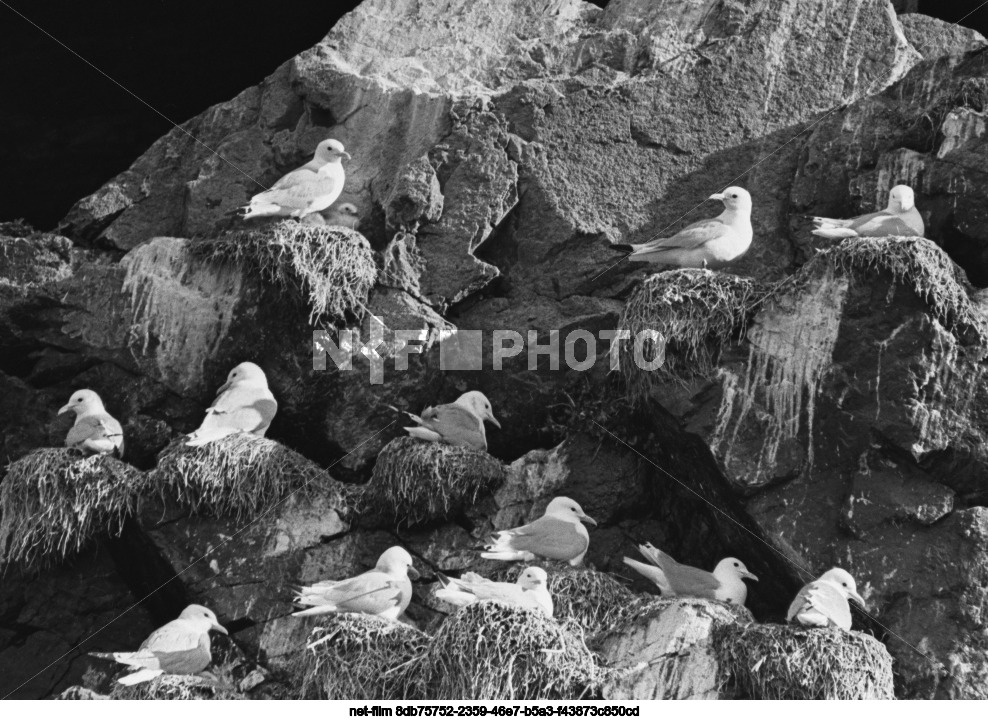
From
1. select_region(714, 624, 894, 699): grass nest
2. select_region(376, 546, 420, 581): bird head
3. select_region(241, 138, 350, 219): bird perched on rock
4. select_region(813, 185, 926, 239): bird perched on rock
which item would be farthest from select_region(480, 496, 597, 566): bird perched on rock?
select_region(241, 138, 350, 219): bird perched on rock

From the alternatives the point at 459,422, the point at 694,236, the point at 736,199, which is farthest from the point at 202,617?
the point at 736,199

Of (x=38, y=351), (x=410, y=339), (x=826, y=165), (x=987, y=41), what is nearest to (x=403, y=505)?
(x=410, y=339)

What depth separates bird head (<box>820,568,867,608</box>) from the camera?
7508mm

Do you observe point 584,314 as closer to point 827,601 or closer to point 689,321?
point 689,321

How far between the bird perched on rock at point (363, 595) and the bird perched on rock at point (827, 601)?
213 cm

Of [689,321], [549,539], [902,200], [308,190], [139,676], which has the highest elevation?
[902,200]

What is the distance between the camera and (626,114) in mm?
10203

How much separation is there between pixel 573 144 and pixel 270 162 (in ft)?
7.57

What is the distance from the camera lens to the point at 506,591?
7.57 metres

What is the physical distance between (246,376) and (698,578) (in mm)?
3135

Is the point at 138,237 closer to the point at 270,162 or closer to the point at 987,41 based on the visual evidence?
the point at 270,162

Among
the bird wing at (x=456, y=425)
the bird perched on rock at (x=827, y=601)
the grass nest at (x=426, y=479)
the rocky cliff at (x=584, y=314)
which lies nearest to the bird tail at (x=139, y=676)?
the rocky cliff at (x=584, y=314)

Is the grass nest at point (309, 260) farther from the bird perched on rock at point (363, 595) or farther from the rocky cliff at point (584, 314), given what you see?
the bird perched on rock at point (363, 595)

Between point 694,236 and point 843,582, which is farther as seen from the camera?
point 694,236
